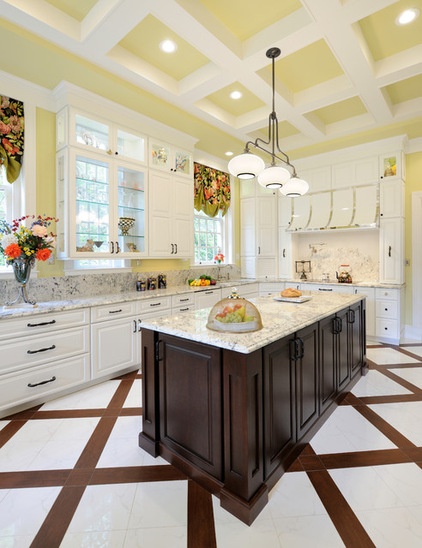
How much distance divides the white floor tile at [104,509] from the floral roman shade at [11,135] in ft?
9.59

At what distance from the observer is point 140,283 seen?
3965 millimetres

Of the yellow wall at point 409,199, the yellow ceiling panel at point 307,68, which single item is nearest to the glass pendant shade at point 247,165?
the yellow ceiling panel at point 307,68

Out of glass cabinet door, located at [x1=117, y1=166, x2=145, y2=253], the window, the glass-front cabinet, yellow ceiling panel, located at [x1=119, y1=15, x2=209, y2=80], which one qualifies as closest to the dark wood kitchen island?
the glass-front cabinet

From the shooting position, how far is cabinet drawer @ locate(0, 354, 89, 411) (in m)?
2.47

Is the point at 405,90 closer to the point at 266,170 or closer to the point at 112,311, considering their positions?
the point at 266,170

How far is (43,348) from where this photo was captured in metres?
2.65

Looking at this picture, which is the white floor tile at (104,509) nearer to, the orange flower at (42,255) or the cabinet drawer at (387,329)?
the orange flower at (42,255)

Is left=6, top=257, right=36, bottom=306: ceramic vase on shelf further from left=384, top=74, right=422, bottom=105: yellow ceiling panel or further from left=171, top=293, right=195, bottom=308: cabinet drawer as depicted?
left=384, top=74, right=422, bottom=105: yellow ceiling panel

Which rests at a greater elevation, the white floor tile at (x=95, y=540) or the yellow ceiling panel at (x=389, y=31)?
the yellow ceiling panel at (x=389, y=31)

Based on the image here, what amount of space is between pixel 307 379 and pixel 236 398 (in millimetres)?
796

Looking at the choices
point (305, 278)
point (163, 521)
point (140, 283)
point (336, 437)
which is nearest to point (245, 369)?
point (163, 521)

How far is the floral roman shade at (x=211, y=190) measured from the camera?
5000 millimetres

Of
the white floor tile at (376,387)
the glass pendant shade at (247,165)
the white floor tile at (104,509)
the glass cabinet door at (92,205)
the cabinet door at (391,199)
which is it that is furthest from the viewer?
the cabinet door at (391,199)

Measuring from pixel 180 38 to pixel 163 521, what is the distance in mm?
3598
